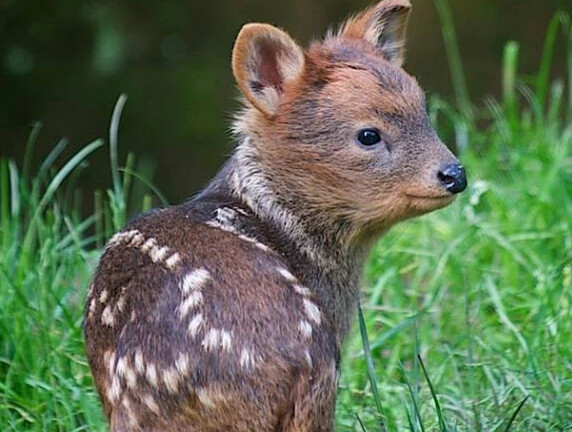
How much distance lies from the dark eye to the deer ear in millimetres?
485

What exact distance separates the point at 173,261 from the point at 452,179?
877 millimetres

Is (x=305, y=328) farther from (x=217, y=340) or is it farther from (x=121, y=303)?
(x=121, y=303)

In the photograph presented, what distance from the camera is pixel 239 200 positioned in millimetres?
4191

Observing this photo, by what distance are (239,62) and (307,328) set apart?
98 centimetres

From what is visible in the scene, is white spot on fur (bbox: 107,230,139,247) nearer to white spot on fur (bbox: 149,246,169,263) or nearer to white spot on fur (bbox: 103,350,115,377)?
white spot on fur (bbox: 149,246,169,263)

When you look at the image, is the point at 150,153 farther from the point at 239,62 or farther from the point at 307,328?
the point at 307,328

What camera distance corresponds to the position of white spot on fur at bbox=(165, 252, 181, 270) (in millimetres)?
3686

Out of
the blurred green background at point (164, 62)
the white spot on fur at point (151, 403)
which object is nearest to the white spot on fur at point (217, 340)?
the white spot on fur at point (151, 403)

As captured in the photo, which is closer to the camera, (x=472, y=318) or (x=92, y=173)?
(x=472, y=318)

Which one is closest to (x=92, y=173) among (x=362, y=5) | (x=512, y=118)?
(x=512, y=118)

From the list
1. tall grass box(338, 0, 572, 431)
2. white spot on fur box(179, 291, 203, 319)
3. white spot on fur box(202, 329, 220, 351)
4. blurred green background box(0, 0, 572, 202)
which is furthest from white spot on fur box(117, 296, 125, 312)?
blurred green background box(0, 0, 572, 202)

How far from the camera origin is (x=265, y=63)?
4.21 metres

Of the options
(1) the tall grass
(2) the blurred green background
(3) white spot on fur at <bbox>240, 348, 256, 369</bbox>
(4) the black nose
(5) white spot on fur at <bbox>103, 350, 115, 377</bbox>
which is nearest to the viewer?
(3) white spot on fur at <bbox>240, 348, 256, 369</bbox>

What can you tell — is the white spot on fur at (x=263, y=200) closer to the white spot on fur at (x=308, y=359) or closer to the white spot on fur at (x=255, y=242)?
the white spot on fur at (x=255, y=242)
